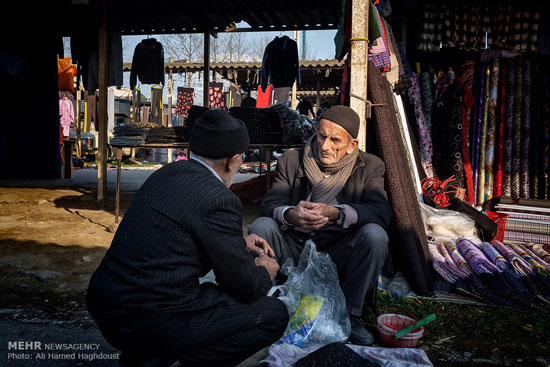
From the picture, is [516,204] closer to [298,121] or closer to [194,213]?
[298,121]

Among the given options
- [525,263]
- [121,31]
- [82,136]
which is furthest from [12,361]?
[82,136]

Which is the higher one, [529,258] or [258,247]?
[258,247]

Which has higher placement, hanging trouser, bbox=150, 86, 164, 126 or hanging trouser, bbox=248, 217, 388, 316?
hanging trouser, bbox=150, 86, 164, 126

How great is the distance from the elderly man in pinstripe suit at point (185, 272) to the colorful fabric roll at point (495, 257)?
251 cm

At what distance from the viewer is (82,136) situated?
19172 mm

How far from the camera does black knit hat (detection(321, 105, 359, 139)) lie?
3074mm

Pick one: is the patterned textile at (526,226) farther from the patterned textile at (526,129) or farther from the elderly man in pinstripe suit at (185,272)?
the elderly man in pinstripe suit at (185,272)

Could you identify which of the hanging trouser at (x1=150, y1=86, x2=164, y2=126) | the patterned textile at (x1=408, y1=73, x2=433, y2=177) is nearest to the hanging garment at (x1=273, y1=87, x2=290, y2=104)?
the hanging trouser at (x1=150, y1=86, x2=164, y2=126)

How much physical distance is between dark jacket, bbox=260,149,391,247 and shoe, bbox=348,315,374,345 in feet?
2.02

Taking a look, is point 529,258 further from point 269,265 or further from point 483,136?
point 269,265

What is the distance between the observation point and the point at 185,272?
1.70m

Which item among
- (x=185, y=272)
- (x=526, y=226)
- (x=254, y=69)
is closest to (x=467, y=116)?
(x=526, y=226)

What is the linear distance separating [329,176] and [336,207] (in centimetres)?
35

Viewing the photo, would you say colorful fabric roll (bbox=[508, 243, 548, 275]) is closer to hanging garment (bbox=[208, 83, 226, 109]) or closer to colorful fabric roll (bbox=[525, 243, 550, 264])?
colorful fabric roll (bbox=[525, 243, 550, 264])
